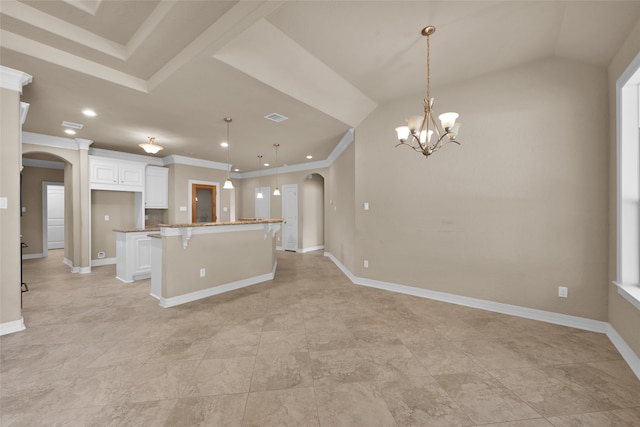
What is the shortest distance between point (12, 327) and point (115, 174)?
390cm

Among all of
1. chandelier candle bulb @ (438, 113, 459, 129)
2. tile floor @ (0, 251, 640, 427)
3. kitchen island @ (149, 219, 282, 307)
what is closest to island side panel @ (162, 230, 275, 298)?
kitchen island @ (149, 219, 282, 307)

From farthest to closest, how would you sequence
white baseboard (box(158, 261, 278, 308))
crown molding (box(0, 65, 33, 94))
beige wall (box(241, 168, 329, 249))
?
1. beige wall (box(241, 168, 329, 249))
2. white baseboard (box(158, 261, 278, 308))
3. crown molding (box(0, 65, 33, 94))

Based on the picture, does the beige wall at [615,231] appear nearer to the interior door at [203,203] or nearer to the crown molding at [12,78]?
the crown molding at [12,78]

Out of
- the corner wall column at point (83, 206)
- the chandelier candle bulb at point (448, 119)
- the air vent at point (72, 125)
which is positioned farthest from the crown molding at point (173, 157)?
the chandelier candle bulb at point (448, 119)

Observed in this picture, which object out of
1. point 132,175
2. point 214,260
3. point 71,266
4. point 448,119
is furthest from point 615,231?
point 71,266

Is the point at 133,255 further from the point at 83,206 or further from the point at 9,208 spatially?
the point at 9,208

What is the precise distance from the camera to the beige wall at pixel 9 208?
249 cm

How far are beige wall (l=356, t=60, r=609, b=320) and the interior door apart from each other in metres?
5.44

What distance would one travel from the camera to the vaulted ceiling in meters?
2.08

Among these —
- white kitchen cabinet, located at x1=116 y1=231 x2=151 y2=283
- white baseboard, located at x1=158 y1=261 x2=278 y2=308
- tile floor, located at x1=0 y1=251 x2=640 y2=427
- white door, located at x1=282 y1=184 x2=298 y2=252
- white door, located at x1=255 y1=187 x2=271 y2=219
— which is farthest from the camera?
white door, located at x1=255 y1=187 x2=271 y2=219

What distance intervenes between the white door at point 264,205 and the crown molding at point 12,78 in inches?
234

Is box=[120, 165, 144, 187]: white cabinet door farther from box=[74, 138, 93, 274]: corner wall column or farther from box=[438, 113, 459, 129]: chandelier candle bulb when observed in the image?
box=[438, 113, 459, 129]: chandelier candle bulb

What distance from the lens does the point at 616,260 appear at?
2.34m

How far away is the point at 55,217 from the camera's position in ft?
26.0
